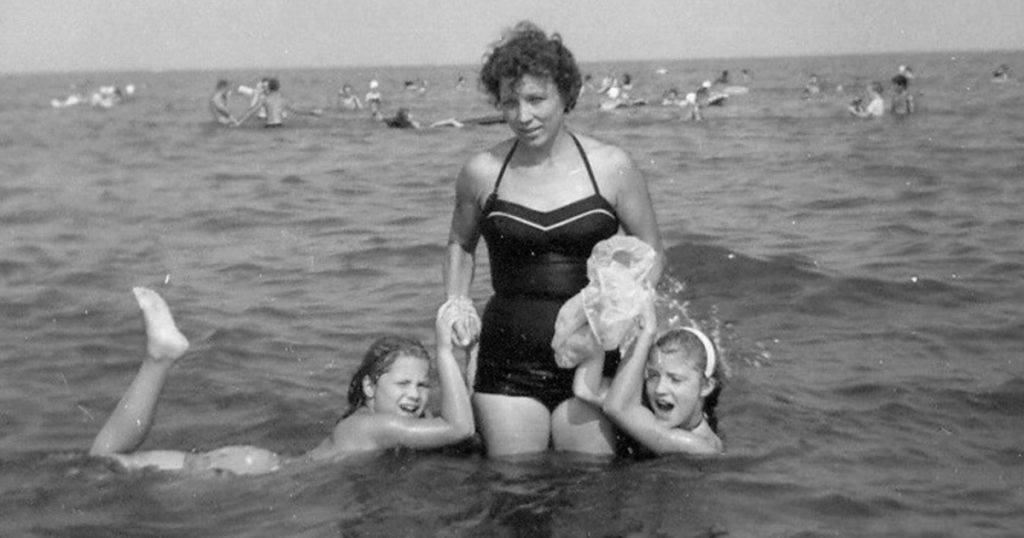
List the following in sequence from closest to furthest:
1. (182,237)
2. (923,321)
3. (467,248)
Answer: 1. (467,248)
2. (923,321)
3. (182,237)

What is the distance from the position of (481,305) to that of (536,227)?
16.1ft

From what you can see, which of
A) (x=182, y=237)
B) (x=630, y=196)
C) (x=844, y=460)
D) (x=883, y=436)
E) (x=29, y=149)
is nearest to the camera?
(x=630, y=196)

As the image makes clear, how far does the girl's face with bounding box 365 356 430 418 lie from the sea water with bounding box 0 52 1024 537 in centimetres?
24

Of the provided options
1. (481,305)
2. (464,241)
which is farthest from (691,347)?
(481,305)

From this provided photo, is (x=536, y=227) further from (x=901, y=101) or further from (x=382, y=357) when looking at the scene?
(x=901, y=101)

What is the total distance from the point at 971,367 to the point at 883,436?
67.3 inches

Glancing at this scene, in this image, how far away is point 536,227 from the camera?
5.35 metres

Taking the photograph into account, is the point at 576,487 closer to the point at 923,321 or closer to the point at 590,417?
the point at 590,417

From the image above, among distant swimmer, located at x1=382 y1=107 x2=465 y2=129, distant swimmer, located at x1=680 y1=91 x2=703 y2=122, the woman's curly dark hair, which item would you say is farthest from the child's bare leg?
distant swimmer, located at x1=680 y1=91 x2=703 y2=122

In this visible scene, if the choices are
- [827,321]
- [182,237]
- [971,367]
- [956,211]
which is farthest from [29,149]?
[971,367]

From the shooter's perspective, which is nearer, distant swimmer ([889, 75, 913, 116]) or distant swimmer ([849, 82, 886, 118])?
distant swimmer ([849, 82, 886, 118])

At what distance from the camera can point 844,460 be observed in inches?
243

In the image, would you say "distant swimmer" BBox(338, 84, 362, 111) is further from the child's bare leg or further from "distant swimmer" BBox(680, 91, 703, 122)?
the child's bare leg

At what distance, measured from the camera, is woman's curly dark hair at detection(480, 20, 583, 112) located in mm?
5168
